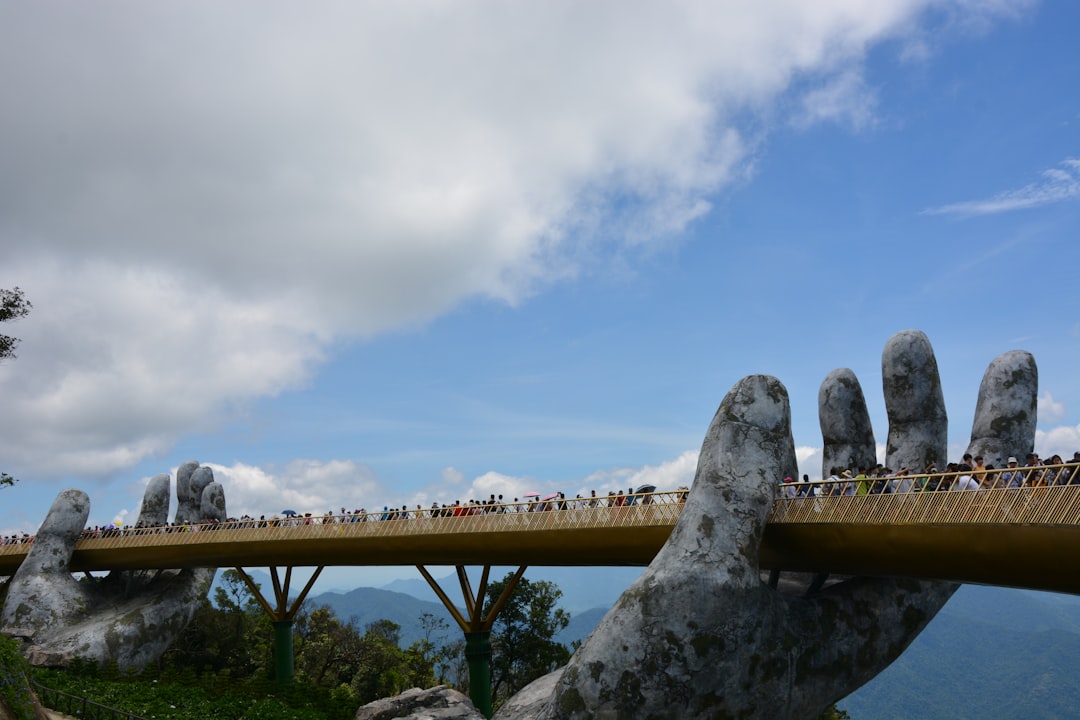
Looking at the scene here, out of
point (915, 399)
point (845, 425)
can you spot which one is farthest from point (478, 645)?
point (915, 399)

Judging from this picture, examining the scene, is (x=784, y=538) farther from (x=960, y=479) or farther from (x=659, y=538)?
(x=960, y=479)

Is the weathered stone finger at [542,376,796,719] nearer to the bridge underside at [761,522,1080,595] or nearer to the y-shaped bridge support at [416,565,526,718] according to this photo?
the bridge underside at [761,522,1080,595]

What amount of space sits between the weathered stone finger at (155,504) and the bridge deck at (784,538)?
7201mm

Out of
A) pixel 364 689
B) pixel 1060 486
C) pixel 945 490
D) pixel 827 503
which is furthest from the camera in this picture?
pixel 364 689

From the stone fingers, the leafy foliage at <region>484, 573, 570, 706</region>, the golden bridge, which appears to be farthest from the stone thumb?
the stone fingers

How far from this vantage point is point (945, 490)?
17.0m

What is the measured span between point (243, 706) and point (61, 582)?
48.1ft

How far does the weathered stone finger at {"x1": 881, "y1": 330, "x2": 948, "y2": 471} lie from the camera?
22359 mm

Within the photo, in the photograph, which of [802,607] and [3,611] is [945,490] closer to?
[802,607]

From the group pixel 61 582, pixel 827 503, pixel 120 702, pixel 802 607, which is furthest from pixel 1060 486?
pixel 61 582

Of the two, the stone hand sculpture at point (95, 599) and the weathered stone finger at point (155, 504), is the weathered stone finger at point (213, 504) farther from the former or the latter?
the weathered stone finger at point (155, 504)

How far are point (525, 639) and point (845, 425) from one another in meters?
25.0

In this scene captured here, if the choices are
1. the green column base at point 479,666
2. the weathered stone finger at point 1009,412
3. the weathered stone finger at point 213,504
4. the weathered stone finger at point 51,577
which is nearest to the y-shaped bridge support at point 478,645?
the green column base at point 479,666

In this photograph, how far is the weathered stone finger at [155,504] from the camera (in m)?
42.9
